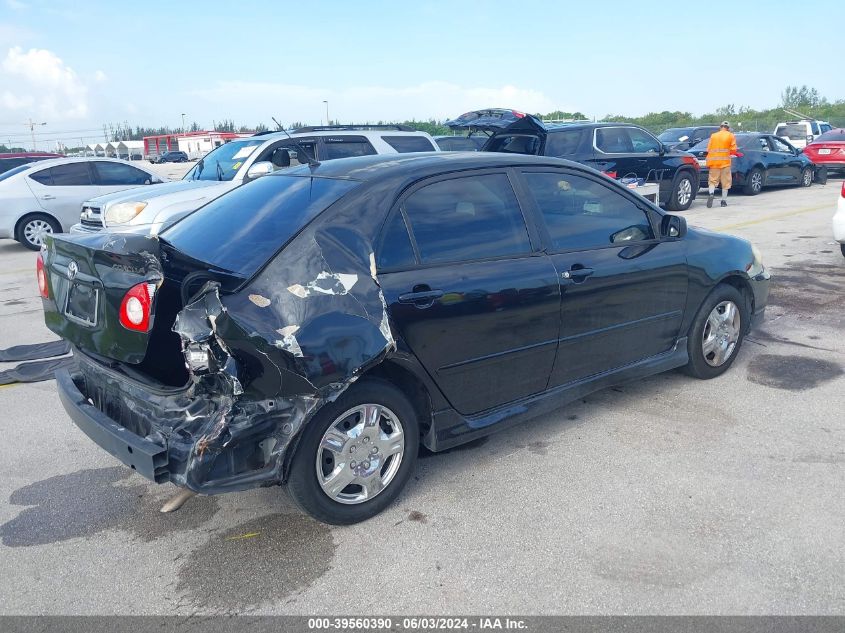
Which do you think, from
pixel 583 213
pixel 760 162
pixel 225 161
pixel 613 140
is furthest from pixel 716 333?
pixel 760 162

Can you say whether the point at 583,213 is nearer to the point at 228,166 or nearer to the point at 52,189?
the point at 228,166

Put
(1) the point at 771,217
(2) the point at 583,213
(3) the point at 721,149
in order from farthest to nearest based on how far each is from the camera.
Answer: (3) the point at 721,149 → (1) the point at 771,217 → (2) the point at 583,213

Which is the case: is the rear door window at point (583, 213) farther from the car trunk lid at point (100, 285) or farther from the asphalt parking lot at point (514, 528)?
the car trunk lid at point (100, 285)

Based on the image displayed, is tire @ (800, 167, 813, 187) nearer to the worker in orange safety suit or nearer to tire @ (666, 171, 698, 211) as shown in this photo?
the worker in orange safety suit

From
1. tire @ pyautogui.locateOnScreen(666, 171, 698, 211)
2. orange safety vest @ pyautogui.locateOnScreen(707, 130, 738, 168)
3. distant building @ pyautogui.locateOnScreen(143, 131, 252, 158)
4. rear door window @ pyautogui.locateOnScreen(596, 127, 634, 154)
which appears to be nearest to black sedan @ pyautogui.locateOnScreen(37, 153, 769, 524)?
rear door window @ pyautogui.locateOnScreen(596, 127, 634, 154)

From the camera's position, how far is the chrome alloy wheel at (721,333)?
5.03m

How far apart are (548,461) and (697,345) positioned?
1647 millimetres

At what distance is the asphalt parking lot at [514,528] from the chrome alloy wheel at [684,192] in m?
11.2

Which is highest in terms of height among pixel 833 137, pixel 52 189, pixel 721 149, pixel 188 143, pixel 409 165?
pixel 188 143

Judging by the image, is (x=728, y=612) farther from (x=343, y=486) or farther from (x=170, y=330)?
(x=170, y=330)

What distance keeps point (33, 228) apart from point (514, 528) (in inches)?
465

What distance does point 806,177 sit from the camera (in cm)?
2016

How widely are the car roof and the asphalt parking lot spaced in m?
1.63

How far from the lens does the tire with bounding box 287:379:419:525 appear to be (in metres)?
3.16
